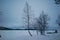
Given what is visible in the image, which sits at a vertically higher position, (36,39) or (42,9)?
(42,9)

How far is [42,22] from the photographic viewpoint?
1.67 m

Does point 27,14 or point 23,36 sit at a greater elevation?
point 27,14

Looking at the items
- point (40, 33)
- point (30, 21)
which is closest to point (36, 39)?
point (40, 33)

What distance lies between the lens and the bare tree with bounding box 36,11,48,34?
167 cm

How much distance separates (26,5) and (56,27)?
531mm

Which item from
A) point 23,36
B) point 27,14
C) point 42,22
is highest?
point 27,14

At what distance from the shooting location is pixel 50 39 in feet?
5.46

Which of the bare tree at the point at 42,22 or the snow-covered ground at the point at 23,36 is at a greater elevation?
the bare tree at the point at 42,22

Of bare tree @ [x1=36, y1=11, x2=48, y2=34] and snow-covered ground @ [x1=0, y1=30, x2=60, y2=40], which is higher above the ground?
bare tree @ [x1=36, y1=11, x2=48, y2=34]

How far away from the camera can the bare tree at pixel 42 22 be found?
167cm

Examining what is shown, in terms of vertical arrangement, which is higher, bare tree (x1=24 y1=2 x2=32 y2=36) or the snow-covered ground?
bare tree (x1=24 y1=2 x2=32 y2=36)

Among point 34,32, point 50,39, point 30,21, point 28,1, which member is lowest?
point 50,39

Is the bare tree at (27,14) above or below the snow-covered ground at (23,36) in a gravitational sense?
above

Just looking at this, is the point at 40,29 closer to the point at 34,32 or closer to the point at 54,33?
the point at 34,32
